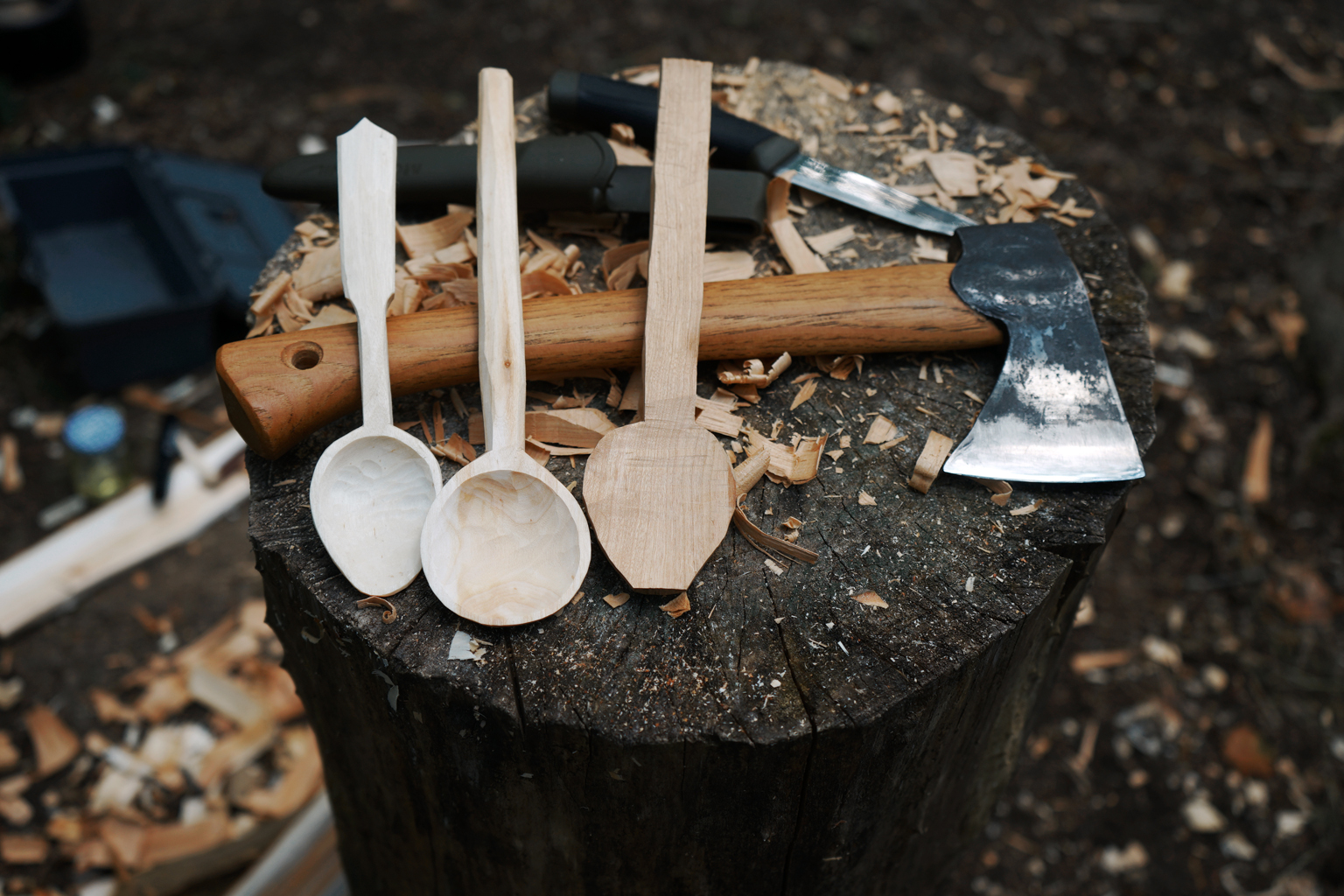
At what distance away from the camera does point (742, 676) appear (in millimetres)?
1217

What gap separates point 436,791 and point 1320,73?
569cm

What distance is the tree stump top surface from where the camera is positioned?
47.0 inches

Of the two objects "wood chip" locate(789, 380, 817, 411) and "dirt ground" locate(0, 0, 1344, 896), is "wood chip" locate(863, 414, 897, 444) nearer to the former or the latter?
"wood chip" locate(789, 380, 817, 411)

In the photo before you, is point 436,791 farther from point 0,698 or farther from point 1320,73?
point 1320,73

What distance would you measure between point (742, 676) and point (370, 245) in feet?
2.92

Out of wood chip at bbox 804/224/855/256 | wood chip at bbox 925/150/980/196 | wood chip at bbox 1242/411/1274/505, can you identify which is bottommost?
wood chip at bbox 1242/411/1274/505

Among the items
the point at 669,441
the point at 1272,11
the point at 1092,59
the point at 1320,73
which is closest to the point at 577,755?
the point at 669,441

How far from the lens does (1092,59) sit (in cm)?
491

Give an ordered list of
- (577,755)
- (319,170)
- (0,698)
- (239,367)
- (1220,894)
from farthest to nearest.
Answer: (0,698) < (1220,894) < (319,170) < (239,367) < (577,755)

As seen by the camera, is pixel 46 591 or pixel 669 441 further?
pixel 46 591

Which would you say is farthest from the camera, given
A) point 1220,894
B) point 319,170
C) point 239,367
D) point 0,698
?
point 0,698

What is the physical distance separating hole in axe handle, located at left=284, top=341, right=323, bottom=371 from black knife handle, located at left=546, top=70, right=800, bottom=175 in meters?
0.81

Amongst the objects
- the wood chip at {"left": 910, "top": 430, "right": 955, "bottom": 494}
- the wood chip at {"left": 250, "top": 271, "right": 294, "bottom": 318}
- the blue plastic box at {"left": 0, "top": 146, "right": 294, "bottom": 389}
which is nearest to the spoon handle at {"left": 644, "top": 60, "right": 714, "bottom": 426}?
the wood chip at {"left": 910, "top": 430, "right": 955, "bottom": 494}

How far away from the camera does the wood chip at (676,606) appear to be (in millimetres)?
1268
